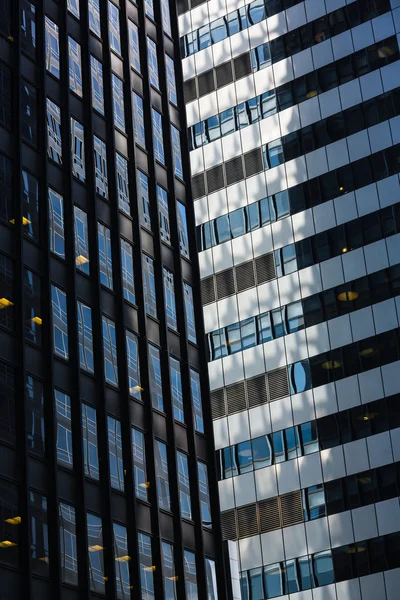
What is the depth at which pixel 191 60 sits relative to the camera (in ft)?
271

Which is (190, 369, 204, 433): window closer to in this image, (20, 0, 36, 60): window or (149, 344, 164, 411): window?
(149, 344, 164, 411): window

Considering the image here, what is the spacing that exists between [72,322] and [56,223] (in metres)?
4.03

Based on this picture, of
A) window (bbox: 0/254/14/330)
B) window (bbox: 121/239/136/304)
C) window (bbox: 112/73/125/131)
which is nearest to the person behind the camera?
window (bbox: 0/254/14/330)

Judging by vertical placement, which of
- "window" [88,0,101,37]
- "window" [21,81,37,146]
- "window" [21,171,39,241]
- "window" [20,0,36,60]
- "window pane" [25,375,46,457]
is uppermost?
"window" [88,0,101,37]

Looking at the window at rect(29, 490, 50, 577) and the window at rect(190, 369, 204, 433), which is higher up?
the window at rect(190, 369, 204, 433)

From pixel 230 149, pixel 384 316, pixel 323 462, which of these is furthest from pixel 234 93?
pixel 323 462

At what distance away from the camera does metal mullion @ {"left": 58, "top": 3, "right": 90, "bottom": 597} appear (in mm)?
38188

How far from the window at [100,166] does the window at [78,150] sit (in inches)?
28.3

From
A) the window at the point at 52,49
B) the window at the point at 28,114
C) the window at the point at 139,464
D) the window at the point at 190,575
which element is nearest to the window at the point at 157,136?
the window at the point at 52,49

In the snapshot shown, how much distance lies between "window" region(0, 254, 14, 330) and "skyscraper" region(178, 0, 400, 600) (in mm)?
32445

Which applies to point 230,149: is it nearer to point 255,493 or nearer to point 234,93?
point 234,93

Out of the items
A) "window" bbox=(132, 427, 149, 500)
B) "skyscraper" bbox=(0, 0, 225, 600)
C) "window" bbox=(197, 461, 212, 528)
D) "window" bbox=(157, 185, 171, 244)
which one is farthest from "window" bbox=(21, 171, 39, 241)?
"window" bbox=(197, 461, 212, 528)

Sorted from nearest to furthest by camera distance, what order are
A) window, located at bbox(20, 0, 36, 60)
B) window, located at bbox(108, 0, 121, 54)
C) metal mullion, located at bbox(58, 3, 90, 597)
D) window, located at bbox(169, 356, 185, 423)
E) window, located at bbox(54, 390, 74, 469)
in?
metal mullion, located at bbox(58, 3, 90, 597) < window, located at bbox(54, 390, 74, 469) < window, located at bbox(20, 0, 36, 60) < window, located at bbox(169, 356, 185, 423) < window, located at bbox(108, 0, 121, 54)

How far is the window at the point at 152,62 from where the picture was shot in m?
→ 55.3
